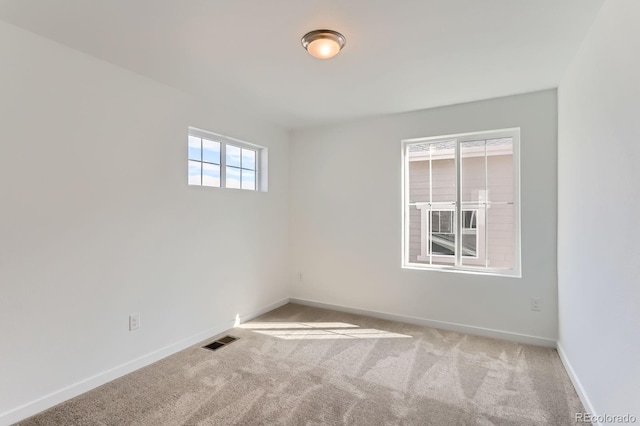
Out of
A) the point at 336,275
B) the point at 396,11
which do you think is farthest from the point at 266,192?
the point at 396,11

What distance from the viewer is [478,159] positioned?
3.47 m

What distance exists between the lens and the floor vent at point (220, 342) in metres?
3.04

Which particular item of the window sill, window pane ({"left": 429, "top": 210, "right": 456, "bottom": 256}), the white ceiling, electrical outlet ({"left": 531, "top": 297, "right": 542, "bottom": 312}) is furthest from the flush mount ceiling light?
electrical outlet ({"left": 531, "top": 297, "right": 542, "bottom": 312})

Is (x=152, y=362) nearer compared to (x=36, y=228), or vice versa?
(x=36, y=228)

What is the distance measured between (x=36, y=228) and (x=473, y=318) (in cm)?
384

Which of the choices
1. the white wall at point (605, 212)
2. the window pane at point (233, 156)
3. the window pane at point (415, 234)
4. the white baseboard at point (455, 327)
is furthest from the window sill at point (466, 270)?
the window pane at point (233, 156)

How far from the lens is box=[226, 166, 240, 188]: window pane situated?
12.0 ft

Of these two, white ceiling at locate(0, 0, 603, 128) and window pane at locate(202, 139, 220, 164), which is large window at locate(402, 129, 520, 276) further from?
window pane at locate(202, 139, 220, 164)

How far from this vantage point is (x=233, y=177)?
3736mm

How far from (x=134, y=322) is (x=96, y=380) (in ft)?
1.47

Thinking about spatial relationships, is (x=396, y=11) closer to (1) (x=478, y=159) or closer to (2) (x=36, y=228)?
(1) (x=478, y=159)

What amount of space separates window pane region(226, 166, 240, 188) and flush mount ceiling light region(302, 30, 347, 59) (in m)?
1.91

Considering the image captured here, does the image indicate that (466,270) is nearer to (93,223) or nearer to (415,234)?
(415,234)

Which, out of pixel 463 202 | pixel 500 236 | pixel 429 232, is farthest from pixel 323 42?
pixel 500 236
